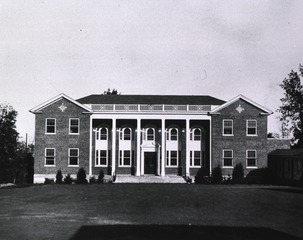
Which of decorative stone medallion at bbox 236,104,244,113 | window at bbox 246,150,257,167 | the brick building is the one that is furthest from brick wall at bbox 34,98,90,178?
window at bbox 246,150,257,167

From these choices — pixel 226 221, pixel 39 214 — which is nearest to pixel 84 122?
pixel 39 214

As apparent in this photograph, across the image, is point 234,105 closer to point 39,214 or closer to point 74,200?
point 74,200

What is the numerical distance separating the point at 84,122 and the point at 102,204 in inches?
879

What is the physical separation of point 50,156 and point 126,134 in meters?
8.19

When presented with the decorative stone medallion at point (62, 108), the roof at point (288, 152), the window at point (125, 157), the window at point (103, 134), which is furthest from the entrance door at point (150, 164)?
the roof at point (288, 152)

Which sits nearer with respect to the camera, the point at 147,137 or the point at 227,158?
the point at 227,158

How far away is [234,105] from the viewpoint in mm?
45562

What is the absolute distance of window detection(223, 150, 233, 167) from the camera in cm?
4556

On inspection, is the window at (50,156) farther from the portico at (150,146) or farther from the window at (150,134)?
the window at (150,134)

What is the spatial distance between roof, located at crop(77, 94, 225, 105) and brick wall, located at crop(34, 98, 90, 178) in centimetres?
394

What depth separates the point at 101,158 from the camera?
1887 inches

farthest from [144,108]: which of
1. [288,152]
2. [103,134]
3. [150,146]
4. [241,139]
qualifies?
[288,152]

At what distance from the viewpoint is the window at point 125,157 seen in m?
48.2

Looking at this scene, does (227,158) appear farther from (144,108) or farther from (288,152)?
(144,108)
